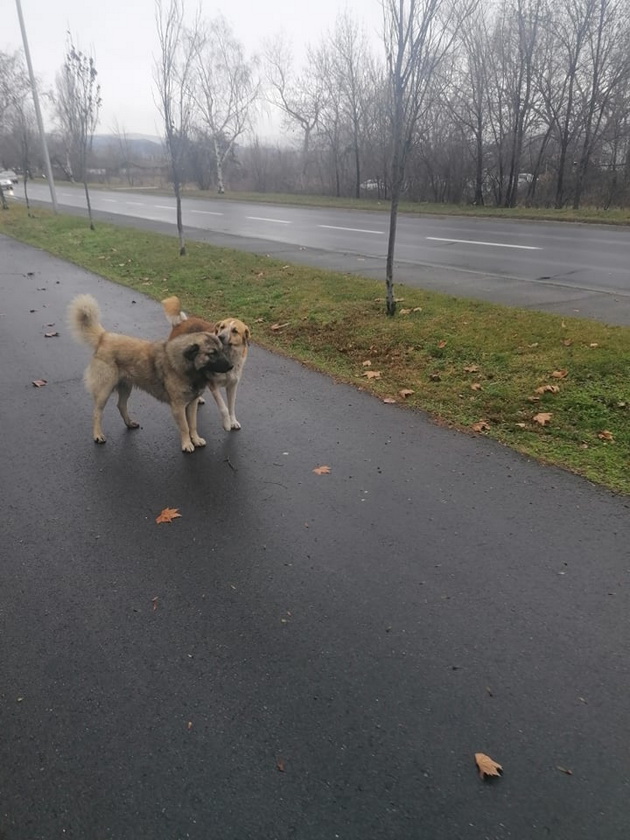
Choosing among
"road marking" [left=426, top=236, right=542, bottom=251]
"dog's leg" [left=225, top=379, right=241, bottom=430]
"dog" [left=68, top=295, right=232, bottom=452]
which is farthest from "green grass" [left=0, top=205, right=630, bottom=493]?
"road marking" [left=426, top=236, right=542, bottom=251]

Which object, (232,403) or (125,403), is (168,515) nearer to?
(232,403)

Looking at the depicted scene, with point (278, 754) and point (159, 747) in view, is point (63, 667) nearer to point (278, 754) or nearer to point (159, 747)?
point (159, 747)

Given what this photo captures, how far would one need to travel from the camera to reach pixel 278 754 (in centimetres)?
229

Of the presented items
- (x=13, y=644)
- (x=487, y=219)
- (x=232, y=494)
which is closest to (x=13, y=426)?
(x=232, y=494)

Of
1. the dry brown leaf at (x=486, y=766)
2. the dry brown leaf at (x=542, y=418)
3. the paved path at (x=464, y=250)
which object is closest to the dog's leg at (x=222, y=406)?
the dry brown leaf at (x=542, y=418)

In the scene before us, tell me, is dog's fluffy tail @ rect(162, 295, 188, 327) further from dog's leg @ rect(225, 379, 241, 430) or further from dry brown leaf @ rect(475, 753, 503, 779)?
dry brown leaf @ rect(475, 753, 503, 779)

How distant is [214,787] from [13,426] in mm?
4389

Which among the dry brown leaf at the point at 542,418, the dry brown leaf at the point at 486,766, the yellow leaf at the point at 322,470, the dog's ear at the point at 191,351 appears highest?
the dog's ear at the point at 191,351

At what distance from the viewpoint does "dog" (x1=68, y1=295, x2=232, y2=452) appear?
4.67 m

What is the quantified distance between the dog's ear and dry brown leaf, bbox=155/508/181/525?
1296mm

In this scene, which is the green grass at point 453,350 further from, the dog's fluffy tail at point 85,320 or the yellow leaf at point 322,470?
the dog's fluffy tail at point 85,320

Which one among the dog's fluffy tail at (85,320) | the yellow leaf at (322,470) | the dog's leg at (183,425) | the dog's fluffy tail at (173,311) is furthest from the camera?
the dog's fluffy tail at (173,311)

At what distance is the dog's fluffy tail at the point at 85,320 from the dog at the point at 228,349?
0.66 meters

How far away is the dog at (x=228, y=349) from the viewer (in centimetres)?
495
